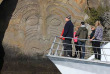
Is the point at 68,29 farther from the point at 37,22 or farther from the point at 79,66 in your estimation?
the point at 37,22

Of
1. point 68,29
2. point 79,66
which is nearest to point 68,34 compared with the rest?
point 68,29

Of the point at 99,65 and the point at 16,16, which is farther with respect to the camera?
the point at 16,16

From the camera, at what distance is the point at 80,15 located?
2058cm

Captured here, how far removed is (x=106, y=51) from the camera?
1409 cm

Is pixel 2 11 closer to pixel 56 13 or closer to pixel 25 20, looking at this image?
pixel 25 20

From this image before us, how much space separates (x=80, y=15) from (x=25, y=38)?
3097 millimetres

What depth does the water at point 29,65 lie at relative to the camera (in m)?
20.0

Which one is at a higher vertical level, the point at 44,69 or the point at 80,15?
the point at 80,15

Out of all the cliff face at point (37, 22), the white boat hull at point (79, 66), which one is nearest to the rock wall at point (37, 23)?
the cliff face at point (37, 22)

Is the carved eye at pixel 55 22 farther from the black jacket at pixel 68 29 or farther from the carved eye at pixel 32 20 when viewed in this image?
the black jacket at pixel 68 29

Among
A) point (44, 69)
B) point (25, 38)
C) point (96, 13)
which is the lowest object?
point (44, 69)

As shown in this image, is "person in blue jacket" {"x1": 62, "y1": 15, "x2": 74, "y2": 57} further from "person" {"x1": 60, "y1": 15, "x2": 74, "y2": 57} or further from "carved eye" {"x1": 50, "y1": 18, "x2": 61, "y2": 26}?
"carved eye" {"x1": 50, "y1": 18, "x2": 61, "y2": 26}

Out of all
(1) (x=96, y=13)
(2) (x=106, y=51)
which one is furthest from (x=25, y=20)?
(2) (x=106, y=51)

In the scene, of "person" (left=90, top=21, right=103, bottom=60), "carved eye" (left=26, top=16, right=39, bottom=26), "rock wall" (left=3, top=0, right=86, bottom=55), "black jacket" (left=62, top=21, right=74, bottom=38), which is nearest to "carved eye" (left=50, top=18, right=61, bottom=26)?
"rock wall" (left=3, top=0, right=86, bottom=55)
